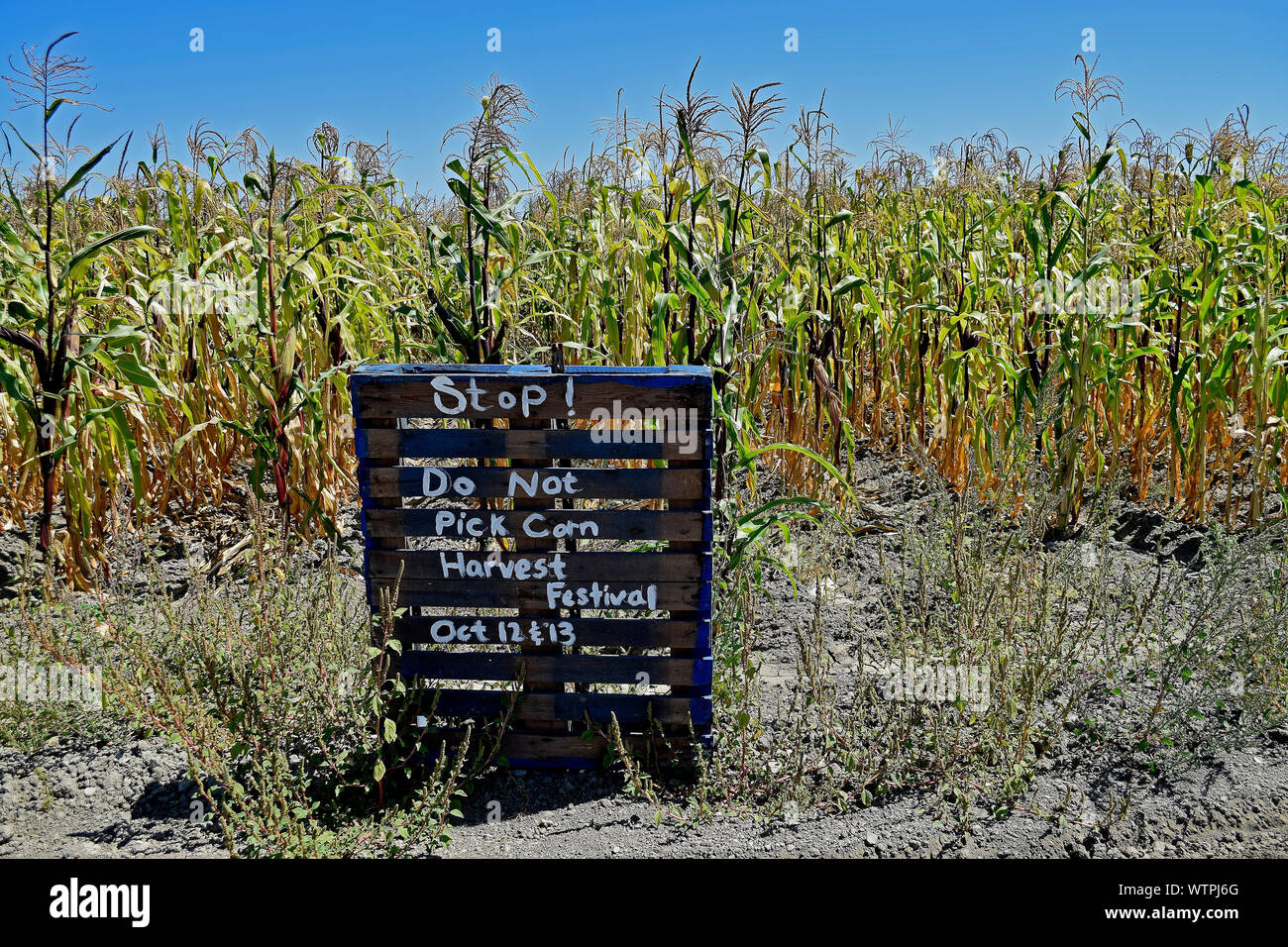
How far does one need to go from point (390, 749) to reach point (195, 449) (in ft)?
8.30

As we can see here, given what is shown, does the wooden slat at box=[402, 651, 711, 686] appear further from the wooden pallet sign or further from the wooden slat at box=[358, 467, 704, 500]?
the wooden slat at box=[358, 467, 704, 500]

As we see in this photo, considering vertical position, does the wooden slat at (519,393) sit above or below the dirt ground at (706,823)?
above

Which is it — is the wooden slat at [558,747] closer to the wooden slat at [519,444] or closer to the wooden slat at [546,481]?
the wooden slat at [546,481]

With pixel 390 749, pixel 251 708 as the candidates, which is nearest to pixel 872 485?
pixel 390 749

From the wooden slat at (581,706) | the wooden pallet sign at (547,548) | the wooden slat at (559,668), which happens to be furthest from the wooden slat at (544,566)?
the wooden slat at (581,706)

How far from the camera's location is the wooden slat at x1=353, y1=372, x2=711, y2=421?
2.48 metres

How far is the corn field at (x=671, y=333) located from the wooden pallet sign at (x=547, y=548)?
52 centimetres

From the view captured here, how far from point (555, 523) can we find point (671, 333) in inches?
72.0

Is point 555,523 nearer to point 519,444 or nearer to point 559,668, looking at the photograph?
point 519,444

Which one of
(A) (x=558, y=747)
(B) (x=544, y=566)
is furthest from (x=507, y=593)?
(A) (x=558, y=747)

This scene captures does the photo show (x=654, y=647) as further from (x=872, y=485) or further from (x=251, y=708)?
(x=872, y=485)

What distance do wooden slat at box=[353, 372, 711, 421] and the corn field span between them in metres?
0.52

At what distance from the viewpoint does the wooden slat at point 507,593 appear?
2.63 metres
